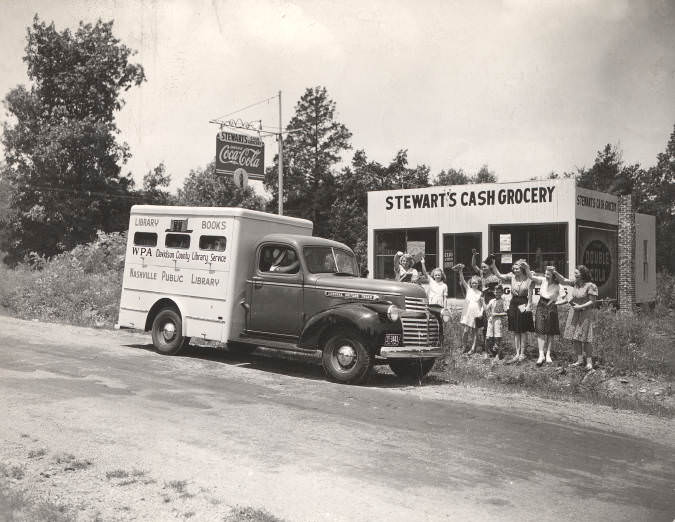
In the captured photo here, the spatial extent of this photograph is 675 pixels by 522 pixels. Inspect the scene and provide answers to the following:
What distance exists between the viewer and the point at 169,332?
12719 millimetres

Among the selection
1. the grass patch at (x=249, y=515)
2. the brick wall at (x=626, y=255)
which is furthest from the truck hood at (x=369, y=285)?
the brick wall at (x=626, y=255)

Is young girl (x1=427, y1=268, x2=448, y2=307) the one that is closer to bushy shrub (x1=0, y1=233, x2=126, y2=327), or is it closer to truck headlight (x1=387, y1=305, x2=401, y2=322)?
truck headlight (x1=387, y1=305, x2=401, y2=322)

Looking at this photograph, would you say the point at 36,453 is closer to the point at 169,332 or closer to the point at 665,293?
the point at 169,332

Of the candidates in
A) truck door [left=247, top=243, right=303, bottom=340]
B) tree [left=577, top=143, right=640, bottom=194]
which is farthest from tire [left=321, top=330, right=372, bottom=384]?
tree [left=577, top=143, right=640, bottom=194]

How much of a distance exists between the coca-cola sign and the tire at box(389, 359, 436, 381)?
17848 mm

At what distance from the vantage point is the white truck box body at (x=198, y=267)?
464 inches

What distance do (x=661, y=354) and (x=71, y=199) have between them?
34.0 meters

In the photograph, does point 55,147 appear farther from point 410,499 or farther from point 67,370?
point 410,499

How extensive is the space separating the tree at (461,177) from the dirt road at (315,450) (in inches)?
2867

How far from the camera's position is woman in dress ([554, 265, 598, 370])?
11.5 meters

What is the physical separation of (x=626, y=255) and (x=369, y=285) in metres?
17.1

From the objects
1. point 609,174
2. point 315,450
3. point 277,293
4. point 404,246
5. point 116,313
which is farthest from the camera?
point 609,174

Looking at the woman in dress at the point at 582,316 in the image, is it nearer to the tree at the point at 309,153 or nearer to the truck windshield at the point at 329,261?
the truck windshield at the point at 329,261

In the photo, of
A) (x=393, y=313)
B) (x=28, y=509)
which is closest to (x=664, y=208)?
(x=393, y=313)
